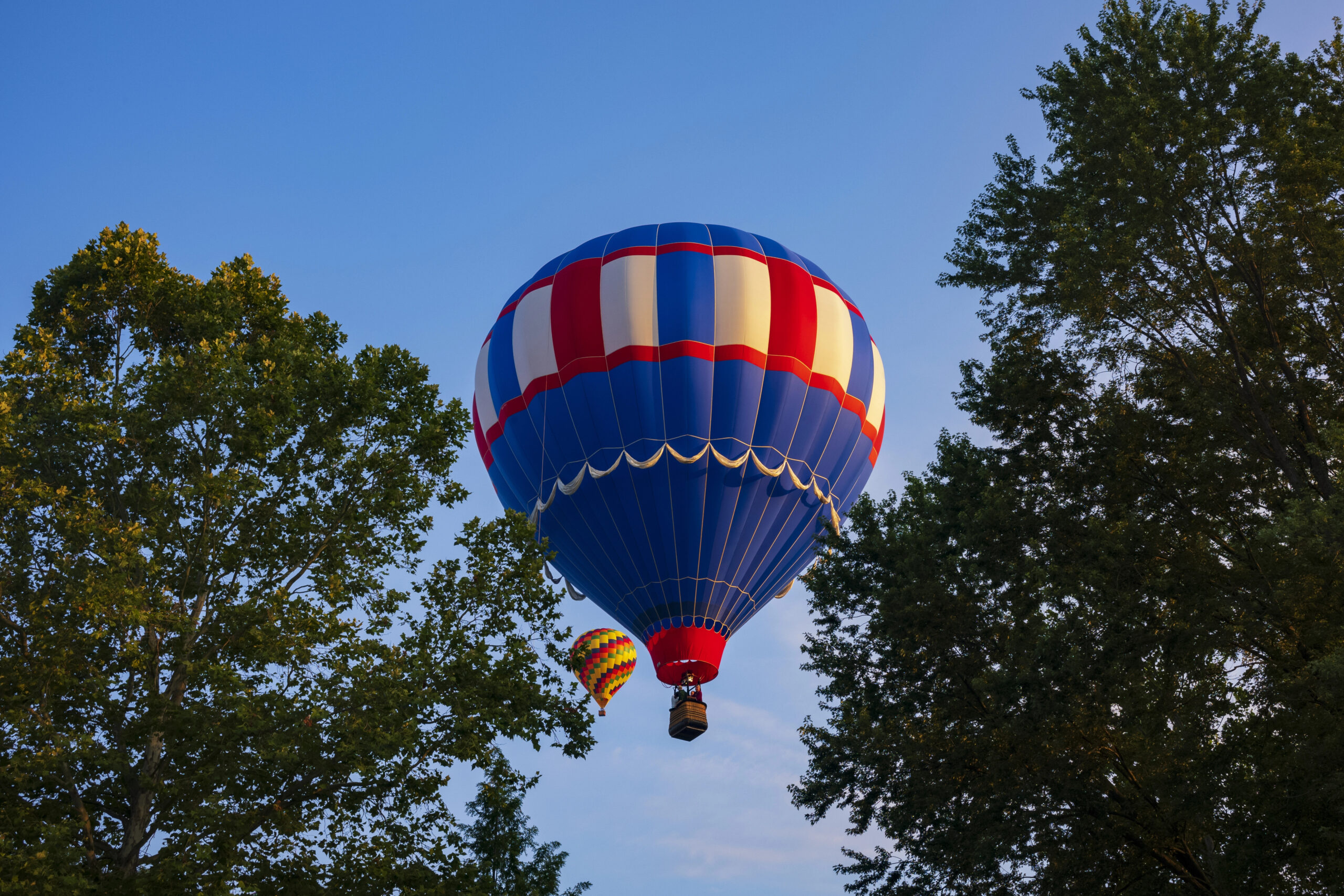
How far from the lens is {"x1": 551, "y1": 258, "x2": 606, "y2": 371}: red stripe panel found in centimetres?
2581

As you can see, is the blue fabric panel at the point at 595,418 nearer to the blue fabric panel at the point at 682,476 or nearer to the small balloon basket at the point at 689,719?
the blue fabric panel at the point at 682,476

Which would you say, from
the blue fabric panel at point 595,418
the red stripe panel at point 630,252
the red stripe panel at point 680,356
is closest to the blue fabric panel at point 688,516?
the blue fabric panel at point 595,418

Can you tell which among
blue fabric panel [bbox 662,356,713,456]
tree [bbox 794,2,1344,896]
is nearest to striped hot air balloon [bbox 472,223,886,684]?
blue fabric panel [bbox 662,356,713,456]

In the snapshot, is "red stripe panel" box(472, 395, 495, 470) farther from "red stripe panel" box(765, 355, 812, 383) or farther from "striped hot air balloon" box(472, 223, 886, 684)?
"red stripe panel" box(765, 355, 812, 383)

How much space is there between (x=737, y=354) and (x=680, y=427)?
230 cm

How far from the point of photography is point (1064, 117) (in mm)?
17766

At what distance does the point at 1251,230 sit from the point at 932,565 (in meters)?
6.92

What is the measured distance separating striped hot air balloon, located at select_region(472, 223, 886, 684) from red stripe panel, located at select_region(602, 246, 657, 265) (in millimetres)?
53

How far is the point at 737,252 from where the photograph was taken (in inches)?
1065

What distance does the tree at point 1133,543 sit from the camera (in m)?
12.9

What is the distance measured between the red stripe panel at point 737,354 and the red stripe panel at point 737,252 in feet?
9.58

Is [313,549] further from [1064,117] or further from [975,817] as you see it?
[1064,117]

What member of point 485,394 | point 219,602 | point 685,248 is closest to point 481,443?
point 485,394

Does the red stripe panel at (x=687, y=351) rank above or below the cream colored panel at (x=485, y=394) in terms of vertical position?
below
